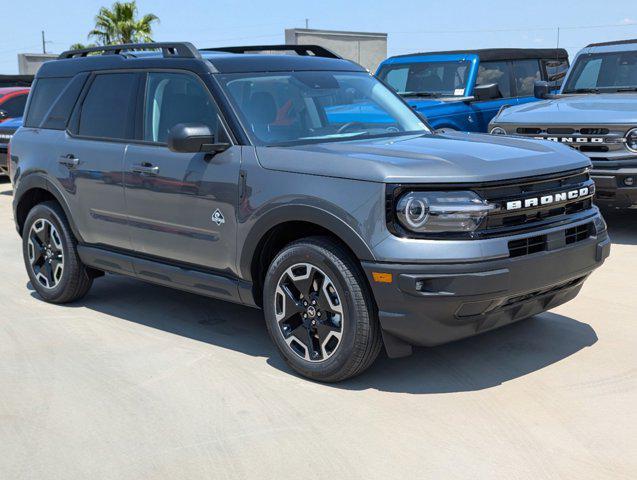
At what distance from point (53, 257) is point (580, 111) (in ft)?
17.4

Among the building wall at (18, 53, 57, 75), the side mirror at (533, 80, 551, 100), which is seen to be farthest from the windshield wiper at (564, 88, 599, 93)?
the building wall at (18, 53, 57, 75)

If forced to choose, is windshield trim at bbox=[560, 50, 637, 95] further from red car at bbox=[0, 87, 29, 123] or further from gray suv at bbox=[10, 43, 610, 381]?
red car at bbox=[0, 87, 29, 123]

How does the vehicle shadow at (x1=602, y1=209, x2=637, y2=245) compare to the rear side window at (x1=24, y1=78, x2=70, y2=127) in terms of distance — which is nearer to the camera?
the rear side window at (x1=24, y1=78, x2=70, y2=127)

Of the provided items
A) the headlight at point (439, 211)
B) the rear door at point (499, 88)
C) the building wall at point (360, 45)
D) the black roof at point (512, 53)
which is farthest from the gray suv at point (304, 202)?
the building wall at point (360, 45)

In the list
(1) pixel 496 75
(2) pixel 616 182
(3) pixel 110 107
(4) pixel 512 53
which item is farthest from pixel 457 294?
Answer: (4) pixel 512 53

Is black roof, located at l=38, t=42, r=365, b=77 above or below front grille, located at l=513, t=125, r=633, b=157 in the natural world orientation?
above

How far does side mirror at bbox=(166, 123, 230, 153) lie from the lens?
196 inches

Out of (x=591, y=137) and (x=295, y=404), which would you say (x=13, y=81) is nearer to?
(x=591, y=137)

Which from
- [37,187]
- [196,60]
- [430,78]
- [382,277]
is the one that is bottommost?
[382,277]

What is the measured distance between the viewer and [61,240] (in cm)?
648

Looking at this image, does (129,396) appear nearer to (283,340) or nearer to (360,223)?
(283,340)

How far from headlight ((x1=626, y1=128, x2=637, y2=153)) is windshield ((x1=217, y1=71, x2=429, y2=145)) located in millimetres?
3242

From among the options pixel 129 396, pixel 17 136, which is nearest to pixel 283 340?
pixel 129 396

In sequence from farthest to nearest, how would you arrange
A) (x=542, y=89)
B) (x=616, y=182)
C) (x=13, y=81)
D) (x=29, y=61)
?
(x=29, y=61) → (x=13, y=81) → (x=542, y=89) → (x=616, y=182)
